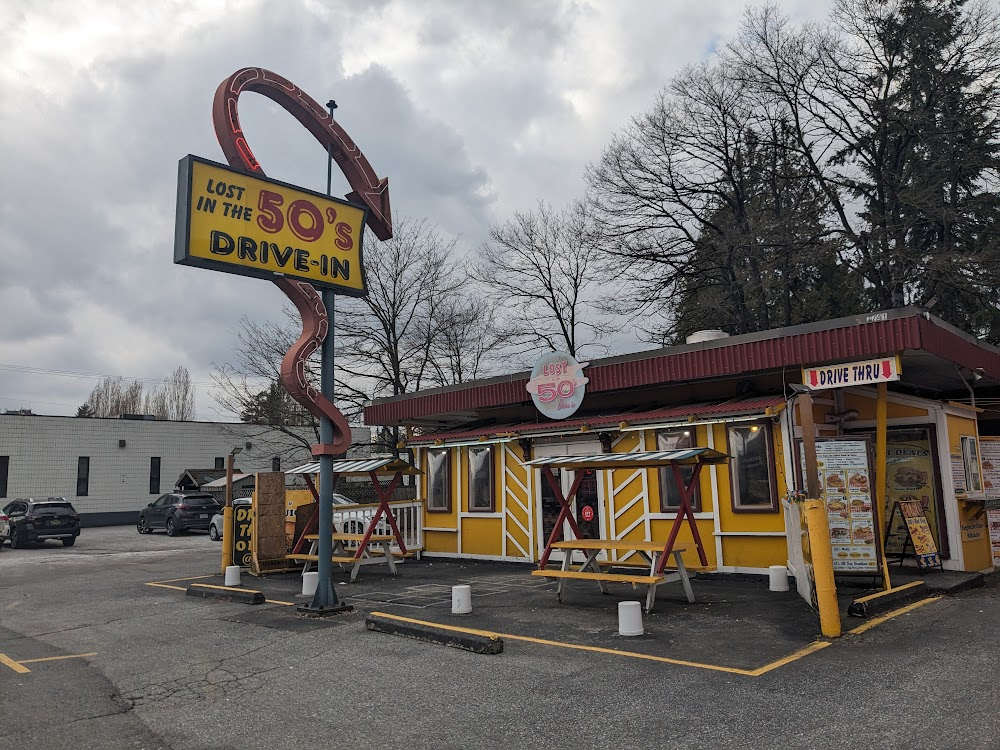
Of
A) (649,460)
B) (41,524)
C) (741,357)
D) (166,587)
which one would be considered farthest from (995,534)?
(41,524)

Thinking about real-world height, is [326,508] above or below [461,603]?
above

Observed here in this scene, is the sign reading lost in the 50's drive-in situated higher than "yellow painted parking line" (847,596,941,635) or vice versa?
the sign reading lost in the 50's drive-in

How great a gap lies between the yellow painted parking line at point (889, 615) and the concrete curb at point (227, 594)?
779 centimetres

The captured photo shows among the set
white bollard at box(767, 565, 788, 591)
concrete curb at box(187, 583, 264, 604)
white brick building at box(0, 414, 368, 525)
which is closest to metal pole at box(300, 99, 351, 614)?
concrete curb at box(187, 583, 264, 604)

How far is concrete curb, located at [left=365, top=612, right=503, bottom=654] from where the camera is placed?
7.02m

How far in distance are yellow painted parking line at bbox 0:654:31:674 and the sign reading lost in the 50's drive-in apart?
178 inches

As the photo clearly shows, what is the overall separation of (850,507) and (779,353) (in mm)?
2556

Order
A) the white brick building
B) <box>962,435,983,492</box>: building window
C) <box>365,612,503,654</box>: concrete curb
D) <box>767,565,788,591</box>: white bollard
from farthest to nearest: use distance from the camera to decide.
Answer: the white brick building, <box>962,435,983,492</box>: building window, <box>767,565,788,591</box>: white bollard, <box>365,612,503,654</box>: concrete curb

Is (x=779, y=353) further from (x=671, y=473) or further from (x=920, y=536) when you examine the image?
(x=920, y=536)

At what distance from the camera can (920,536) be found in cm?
1060

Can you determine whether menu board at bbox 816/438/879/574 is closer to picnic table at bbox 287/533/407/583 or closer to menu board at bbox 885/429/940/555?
menu board at bbox 885/429/940/555

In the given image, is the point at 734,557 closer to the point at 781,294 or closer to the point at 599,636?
the point at 599,636

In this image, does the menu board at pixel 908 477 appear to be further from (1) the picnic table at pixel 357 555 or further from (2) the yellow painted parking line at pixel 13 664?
(2) the yellow painted parking line at pixel 13 664

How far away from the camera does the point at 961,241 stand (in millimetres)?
23422
